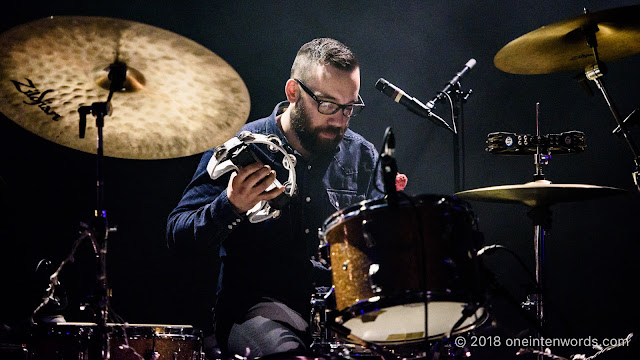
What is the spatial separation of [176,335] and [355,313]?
0.73 m

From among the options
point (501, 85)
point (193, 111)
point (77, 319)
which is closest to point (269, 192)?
point (193, 111)

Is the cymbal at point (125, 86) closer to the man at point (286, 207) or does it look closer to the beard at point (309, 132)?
the man at point (286, 207)

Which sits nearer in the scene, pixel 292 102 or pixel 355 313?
pixel 355 313

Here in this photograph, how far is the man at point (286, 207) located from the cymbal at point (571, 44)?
77cm

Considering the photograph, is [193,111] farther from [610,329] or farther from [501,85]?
[610,329]

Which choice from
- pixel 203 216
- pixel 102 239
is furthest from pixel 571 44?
pixel 102 239

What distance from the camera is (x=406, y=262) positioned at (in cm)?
168

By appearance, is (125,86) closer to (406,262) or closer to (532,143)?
(406,262)

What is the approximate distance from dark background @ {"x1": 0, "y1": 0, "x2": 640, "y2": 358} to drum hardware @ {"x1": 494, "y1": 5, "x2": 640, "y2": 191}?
1142mm

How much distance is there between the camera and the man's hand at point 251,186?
203cm

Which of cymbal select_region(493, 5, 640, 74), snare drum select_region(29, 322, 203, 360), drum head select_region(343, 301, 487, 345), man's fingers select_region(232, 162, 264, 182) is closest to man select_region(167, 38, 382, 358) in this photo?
man's fingers select_region(232, 162, 264, 182)

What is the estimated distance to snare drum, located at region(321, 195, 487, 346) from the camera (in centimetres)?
167

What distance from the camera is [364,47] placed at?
3.98 metres

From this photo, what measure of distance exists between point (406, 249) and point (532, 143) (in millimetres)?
1474
